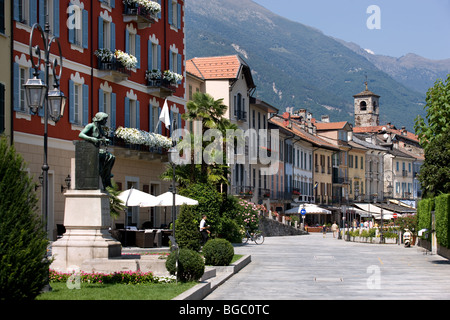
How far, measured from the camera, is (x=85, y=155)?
1864 cm

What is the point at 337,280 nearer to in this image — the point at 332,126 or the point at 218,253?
the point at 218,253

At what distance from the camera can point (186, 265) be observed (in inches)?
675

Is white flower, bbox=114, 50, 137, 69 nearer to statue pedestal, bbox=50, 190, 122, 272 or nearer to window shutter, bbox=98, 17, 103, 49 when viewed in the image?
window shutter, bbox=98, 17, 103, 49

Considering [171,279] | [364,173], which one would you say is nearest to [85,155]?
[171,279]

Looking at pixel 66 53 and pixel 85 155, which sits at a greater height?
pixel 66 53

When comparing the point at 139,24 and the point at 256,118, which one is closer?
the point at 139,24

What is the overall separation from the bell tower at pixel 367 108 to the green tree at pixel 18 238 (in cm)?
14469

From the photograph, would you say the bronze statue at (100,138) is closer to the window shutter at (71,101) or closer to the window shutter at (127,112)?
the window shutter at (71,101)

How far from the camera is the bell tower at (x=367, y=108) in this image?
153 m

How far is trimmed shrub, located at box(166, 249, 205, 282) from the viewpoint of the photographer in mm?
17084

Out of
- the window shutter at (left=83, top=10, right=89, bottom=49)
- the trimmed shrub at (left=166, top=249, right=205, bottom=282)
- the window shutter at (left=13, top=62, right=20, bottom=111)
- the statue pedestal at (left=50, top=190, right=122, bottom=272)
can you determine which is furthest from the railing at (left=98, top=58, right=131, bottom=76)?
the trimmed shrub at (left=166, top=249, right=205, bottom=282)

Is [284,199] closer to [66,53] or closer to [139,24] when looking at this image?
[139,24]

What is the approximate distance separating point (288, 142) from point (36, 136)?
52104 millimetres

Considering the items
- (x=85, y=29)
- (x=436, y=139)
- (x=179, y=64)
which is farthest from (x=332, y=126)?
(x=85, y=29)
